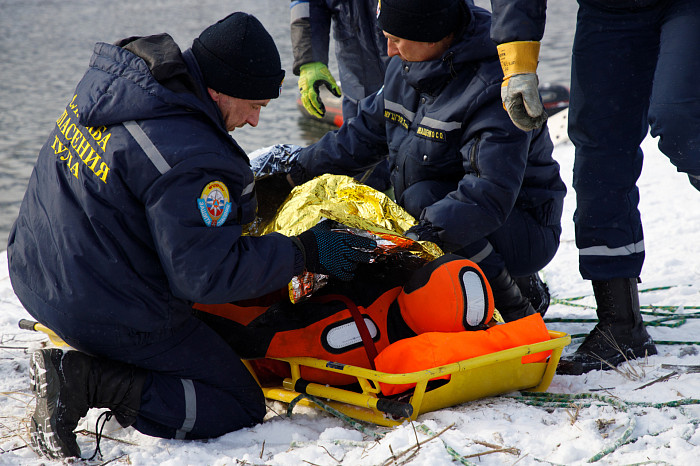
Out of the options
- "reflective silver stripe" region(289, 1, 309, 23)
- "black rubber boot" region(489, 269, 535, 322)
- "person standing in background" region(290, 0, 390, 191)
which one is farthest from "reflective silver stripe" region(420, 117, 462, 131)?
"reflective silver stripe" region(289, 1, 309, 23)

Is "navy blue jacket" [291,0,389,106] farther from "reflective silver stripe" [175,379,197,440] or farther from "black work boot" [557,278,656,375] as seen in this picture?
"reflective silver stripe" [175,379,197,440]

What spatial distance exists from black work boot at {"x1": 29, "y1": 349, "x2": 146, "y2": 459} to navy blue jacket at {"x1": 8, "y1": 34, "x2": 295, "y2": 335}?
10cm

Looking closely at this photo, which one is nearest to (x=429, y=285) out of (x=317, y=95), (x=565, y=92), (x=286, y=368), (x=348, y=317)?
(x=348, y=317)

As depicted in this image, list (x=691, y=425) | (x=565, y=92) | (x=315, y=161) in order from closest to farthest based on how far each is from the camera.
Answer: (x=691, y=425)
(x=315, y=161)
(x=565, y=92)

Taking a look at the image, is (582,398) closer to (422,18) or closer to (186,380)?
(186,380)

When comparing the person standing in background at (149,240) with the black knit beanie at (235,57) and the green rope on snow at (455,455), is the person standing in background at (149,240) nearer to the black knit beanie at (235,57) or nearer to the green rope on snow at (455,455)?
the black knit beanie at (235,57)

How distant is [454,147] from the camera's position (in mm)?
2801

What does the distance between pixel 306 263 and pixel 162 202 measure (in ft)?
1.64

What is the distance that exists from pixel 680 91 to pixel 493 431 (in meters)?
1.15

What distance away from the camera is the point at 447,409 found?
215 cm

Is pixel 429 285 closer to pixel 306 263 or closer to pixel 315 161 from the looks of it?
pixel 306 263

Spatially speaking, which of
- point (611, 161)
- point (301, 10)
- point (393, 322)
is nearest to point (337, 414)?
point (393, 322)

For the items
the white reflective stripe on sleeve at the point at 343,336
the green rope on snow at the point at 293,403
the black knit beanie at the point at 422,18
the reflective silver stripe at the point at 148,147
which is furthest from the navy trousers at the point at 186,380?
the black knit beanie at the point at 422,18

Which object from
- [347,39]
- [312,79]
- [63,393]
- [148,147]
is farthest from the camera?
[347,39]
